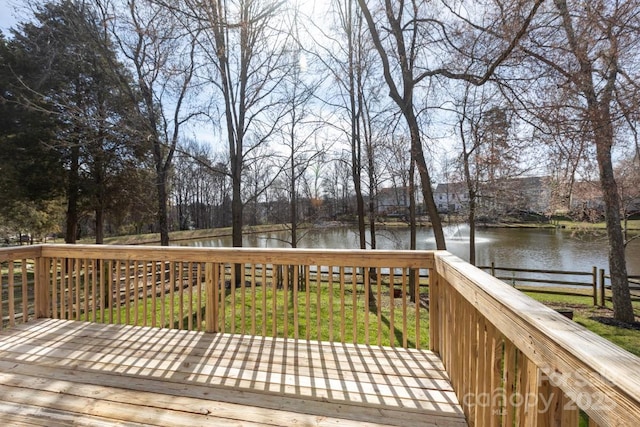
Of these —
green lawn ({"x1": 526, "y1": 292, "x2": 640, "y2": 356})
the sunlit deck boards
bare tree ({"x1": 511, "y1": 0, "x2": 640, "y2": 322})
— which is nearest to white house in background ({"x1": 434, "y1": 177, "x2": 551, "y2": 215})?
green lawn ({"x1": 526, "y1": 292, "x2": 640, "y2": 356})

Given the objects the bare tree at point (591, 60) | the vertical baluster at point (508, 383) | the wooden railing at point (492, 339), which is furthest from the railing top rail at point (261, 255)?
the bare tree at point (591, 60)

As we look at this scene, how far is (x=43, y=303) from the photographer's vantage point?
135 inches

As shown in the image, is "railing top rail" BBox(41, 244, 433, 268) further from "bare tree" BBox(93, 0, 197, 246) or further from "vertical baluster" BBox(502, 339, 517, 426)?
"bare tree" BBox(93, 0, 197, 246)

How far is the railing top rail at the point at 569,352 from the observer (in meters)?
0.61

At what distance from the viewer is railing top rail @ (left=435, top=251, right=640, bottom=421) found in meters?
0.61

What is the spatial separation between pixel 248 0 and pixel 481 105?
4218 millimetres

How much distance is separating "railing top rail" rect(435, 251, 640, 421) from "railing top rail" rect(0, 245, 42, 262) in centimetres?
417

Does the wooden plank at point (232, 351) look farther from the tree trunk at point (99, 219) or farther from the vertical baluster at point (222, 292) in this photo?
the tree trunk at point (99, 219)

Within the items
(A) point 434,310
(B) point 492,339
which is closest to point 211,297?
(A) point 434,310

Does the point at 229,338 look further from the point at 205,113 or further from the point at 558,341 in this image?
the point at 205,113

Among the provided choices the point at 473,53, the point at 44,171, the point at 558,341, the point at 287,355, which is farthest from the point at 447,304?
the point at 44,171

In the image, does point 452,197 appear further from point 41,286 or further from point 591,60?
point 41,286

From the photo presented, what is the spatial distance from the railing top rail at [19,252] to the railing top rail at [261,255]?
0.26 feet

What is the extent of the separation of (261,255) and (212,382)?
3.48 ft
